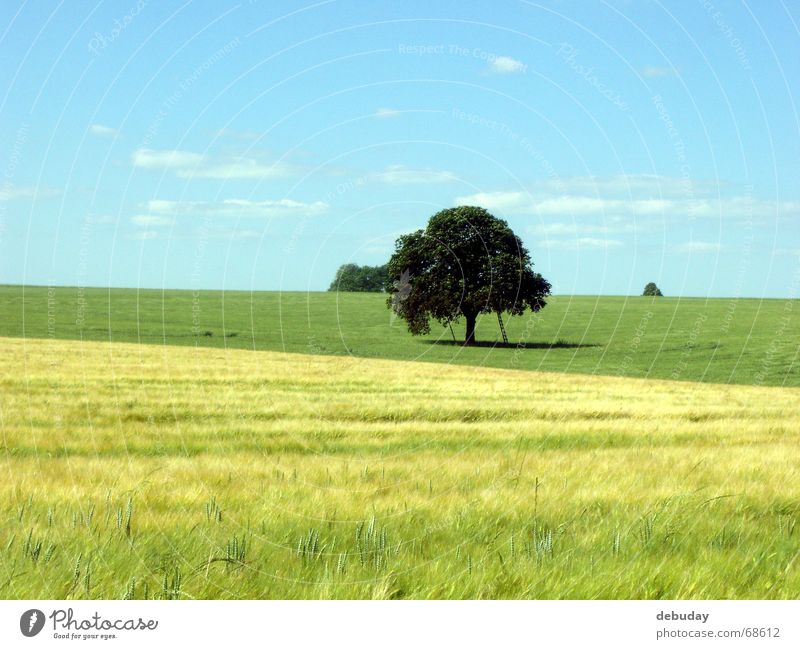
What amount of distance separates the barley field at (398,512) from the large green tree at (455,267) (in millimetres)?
29478

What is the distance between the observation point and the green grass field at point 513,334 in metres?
50.2

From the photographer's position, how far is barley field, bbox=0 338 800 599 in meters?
6.23

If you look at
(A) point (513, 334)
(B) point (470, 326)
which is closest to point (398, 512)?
(B) point (470, 326)

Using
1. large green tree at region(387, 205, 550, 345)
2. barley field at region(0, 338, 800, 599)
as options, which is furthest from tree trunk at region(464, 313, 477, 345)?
barley field at region(0, 338, 800, 599)

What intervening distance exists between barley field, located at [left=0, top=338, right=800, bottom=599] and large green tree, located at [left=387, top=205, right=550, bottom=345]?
29.5 metres

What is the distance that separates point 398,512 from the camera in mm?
7641

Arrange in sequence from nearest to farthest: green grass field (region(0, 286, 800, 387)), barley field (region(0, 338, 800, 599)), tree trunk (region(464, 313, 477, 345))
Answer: barley field (region(0, 338, 800, 599)) → green grass field (region(0, 286, 800, 387)) → tree trunk (region(464, 313, 477, 345))

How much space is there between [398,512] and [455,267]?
139 ft

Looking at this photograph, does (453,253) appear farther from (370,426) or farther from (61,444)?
(61,444)

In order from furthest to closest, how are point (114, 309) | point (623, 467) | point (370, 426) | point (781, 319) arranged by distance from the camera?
point (114, 309) → point (781, 319) → point (370, 426) → point (623, 467)

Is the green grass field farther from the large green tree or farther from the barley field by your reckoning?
the barley field

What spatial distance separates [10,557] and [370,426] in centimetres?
971

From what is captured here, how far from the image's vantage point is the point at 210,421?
54.8ft
